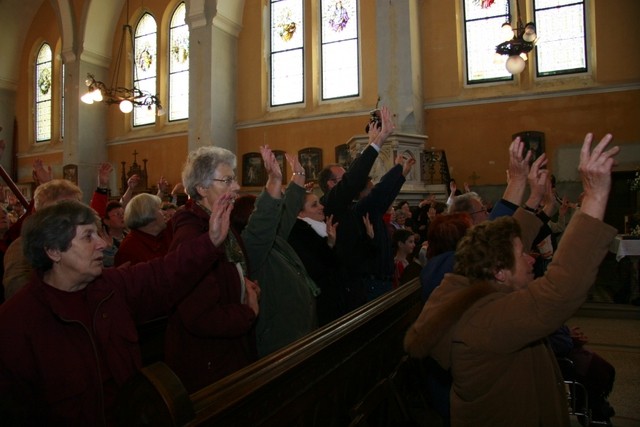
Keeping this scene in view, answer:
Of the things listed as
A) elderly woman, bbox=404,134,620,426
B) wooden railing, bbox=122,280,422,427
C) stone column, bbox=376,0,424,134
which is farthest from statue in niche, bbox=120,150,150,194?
elderly woman, bbox=404,134,620,426

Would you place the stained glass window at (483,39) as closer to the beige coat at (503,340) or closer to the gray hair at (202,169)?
the gray hair at (202,169)

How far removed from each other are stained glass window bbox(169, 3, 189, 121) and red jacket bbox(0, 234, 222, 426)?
47.2 ft

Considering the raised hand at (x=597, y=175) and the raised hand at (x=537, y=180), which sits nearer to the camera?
the raised hand at (x=597, y=175)

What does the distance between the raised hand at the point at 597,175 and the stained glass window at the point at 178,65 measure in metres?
14.8

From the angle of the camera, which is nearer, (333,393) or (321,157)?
(333,393)

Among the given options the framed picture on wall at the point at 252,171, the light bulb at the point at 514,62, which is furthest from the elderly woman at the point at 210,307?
the framed picture on wall at the point at 252,171

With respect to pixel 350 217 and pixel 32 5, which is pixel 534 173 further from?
pixel 32 5

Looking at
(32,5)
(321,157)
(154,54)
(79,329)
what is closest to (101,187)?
(79,329)

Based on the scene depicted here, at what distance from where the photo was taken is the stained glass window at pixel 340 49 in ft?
42.4

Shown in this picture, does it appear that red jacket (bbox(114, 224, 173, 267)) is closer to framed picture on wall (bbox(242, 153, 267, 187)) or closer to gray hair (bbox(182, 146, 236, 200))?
gray hair (bbox(182, 146, 236, 200))

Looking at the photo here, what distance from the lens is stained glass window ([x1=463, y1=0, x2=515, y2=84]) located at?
458 inches

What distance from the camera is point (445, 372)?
6.99ft

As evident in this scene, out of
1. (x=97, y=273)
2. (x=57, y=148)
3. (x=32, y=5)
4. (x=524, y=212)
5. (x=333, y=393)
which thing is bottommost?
(x=333, y=393)

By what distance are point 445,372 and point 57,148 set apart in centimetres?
1821
